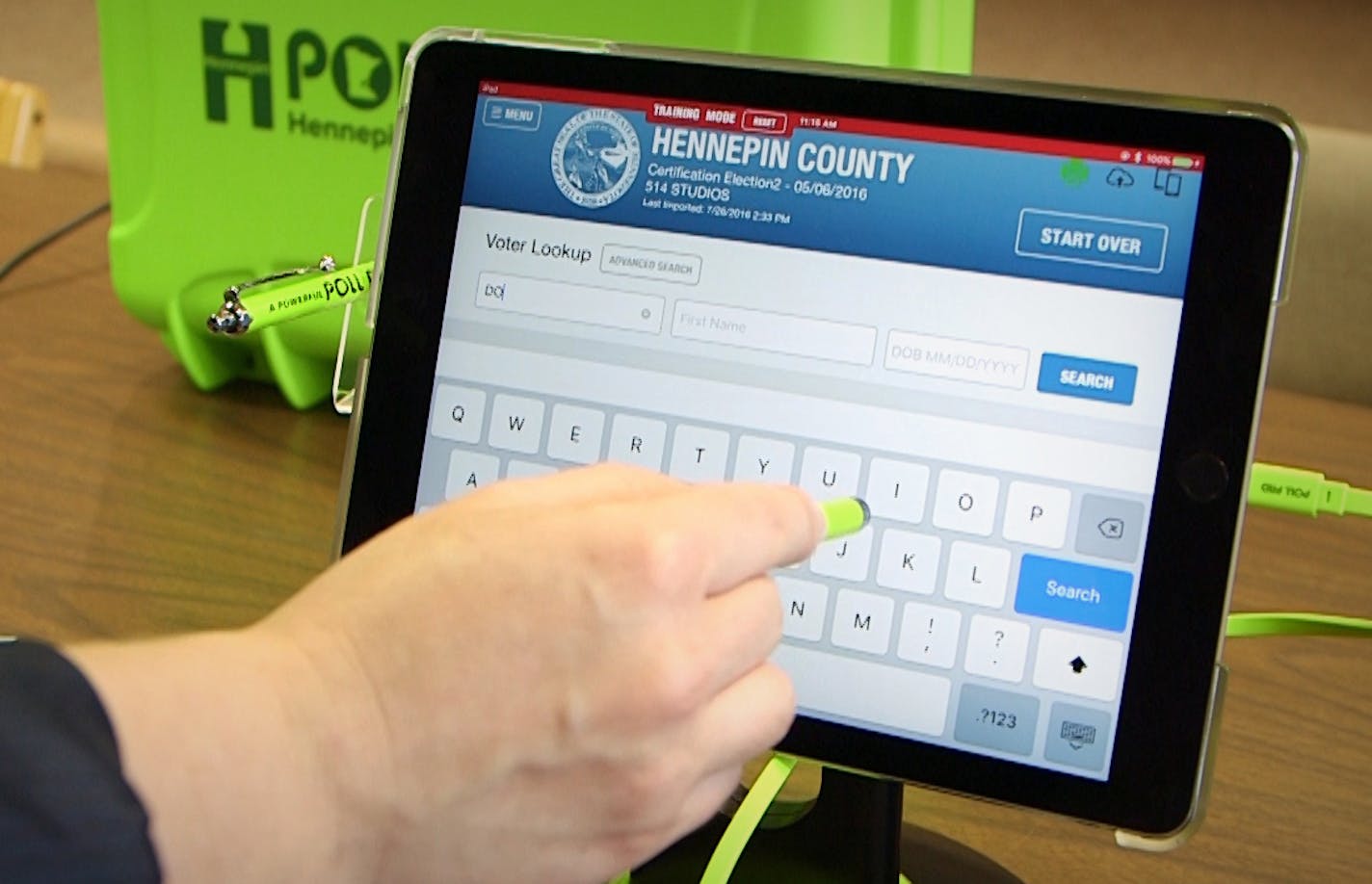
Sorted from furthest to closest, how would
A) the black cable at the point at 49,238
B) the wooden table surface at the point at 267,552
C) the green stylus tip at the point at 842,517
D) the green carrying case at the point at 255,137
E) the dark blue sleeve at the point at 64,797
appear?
1. the black cable at the point at 49,238
2. the green carrying case at the point at 255,137
3. the wooden table surface at the point at 267,552
4. the green stylus tip at the point at 842,517
5. the dark blue sleeve at the point at 64,797

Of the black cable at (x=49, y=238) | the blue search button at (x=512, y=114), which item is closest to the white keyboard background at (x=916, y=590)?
the blue search button at (x=512, y=114)

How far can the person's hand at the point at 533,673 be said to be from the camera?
1.23ft

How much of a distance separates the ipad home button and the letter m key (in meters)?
0.59

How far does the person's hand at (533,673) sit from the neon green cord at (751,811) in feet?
0.36

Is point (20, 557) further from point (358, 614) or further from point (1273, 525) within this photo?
point (1273, 525)

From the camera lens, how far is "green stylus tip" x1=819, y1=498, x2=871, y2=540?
45 centimetres

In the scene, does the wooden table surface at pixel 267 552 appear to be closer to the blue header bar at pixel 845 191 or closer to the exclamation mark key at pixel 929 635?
the exclamation mark key at pixel 929 635

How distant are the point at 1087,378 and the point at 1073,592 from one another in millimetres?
67

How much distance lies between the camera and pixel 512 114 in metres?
0.54

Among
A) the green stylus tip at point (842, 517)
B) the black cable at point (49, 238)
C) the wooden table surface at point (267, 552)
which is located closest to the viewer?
the green stylus tip at point (842, 517)

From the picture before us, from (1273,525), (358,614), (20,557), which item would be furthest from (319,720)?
(1273,525)

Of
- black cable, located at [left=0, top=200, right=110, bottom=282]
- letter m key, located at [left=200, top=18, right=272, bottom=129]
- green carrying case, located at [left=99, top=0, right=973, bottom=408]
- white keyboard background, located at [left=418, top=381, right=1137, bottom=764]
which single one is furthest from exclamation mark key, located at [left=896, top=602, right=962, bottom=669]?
black cable, located at [left=0, top=200, right=110, bottom=282]

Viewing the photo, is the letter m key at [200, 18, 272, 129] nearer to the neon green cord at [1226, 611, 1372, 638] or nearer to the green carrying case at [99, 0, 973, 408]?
the green carrying case at [99, 0, 973, 408]

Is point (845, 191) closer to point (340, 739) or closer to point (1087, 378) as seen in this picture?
point (1087, 378)
